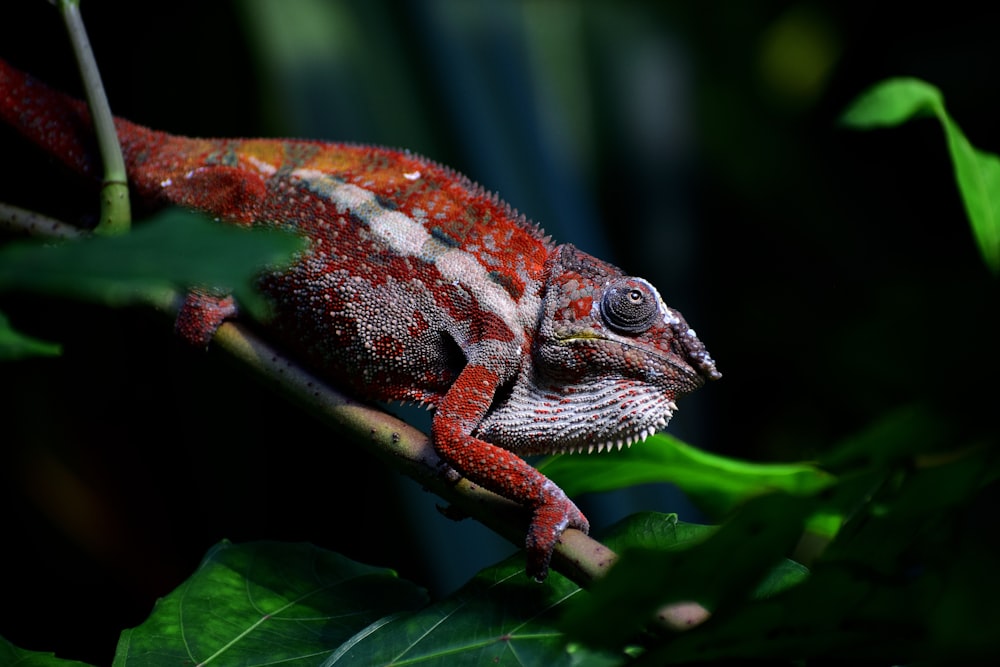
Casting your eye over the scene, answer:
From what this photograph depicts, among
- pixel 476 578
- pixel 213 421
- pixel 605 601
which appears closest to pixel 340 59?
pixel 213 421

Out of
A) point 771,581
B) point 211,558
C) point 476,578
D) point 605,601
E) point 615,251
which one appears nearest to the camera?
point 605,601

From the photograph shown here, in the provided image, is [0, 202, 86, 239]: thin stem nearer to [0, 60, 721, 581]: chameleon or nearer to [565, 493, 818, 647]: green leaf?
[0, 60, 721, 581]: chameleon

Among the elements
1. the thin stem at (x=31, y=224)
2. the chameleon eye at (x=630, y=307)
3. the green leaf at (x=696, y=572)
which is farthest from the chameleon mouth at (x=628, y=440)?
the thin stem at (x=31, y=224)

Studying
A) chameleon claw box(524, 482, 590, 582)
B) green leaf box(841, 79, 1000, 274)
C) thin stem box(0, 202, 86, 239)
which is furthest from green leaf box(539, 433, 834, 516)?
thin stem box(0, 202, 86, 239)

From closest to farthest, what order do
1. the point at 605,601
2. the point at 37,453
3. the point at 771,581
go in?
the point at 605,601 < the point at 771,581 < the point at 37,453

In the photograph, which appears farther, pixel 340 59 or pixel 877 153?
pixel 877 153

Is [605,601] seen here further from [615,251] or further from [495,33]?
[615,251]
